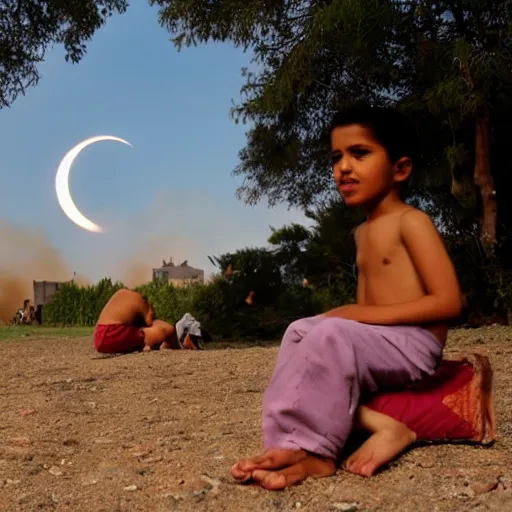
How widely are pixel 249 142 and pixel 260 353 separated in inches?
397

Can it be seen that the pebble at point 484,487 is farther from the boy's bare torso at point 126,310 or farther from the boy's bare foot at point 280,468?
the boy's bare torso at point 126,310

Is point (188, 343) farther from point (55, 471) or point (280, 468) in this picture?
point (280, 468)

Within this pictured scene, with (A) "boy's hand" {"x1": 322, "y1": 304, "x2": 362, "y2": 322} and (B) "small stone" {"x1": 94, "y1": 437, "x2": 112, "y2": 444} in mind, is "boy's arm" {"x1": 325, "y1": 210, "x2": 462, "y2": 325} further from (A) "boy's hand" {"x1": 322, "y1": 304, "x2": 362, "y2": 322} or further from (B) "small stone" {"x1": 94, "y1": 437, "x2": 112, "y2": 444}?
(B) "small stone" {"x1": 94, "y1": 437, "x2": 112, "y2": 444}

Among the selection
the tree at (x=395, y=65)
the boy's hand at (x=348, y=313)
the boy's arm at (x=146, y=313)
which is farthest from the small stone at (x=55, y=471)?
the tree at (x=395, y=65)

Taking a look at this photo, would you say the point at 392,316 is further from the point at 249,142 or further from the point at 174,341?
the point at 249,142

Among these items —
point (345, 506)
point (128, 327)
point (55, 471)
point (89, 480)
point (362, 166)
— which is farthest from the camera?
point (128, 327)

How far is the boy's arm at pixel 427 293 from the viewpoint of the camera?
268cm

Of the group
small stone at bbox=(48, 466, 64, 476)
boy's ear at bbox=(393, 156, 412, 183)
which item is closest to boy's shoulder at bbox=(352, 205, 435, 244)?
boy's ear at bbox=(393, 156, 412, 183)

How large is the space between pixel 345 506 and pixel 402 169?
1.28 m

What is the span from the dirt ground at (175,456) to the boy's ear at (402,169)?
108 cm

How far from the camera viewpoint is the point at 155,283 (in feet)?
52.4

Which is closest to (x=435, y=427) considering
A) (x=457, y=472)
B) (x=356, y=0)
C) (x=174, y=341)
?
(x=457, y=472)

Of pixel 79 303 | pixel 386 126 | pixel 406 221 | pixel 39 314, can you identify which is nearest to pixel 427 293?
pixel 406 221

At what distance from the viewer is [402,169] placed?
9.43 ft
